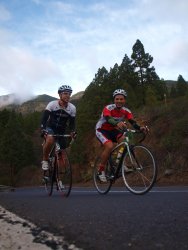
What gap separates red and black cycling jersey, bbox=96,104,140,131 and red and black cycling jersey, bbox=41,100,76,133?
2.53 ft

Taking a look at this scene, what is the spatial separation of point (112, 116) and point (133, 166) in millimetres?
1191

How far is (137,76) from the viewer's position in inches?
2638

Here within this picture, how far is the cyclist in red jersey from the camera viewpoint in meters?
7.84

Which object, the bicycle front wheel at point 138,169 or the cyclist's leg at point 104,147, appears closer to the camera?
the bicycle front wheel at point 138,169

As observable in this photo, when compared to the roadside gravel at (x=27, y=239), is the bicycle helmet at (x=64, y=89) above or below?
above

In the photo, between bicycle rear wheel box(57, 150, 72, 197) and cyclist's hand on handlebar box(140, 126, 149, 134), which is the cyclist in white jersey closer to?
bicycle rear wheel box(57, 150, 72, 197)

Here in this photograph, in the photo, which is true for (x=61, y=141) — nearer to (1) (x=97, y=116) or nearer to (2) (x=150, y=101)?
(1) (x=97, y=116)

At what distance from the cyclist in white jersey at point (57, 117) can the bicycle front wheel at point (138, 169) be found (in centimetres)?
155

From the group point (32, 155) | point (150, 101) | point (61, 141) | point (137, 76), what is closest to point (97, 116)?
point (150, 101)

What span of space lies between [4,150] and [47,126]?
56840 millimetres

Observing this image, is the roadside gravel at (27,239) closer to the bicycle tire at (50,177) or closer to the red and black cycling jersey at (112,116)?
the red and black cycling jersey at (112,116)

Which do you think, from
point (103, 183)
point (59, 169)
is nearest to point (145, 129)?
point (103, 183)

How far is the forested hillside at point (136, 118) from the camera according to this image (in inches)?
923

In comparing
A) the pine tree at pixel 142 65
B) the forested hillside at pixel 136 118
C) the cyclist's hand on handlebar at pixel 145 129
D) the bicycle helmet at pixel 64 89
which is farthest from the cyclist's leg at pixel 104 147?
the pine tree at pixel 142 65
